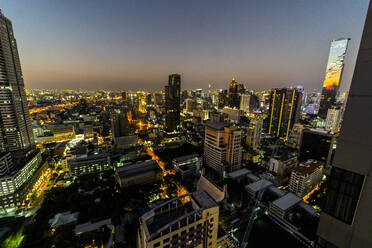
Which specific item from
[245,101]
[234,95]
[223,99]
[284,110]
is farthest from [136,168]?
[223,99]

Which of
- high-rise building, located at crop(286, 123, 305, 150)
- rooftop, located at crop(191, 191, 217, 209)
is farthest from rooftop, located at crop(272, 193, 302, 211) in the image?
high-rise building, located at crop(286, 123, 305, 150)

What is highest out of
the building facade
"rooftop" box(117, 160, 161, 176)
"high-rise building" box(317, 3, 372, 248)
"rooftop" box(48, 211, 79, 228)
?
"high-rise building" box(317, 3, 372, 248)

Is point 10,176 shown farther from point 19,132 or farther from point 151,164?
point 151,164

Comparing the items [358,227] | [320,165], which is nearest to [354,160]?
[358,227]

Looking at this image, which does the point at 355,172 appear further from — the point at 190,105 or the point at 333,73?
the point at 333,73

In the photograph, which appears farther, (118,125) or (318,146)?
(118,125)

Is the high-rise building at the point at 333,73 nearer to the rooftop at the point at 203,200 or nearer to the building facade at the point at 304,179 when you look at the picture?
the building facade at the point at 304,179

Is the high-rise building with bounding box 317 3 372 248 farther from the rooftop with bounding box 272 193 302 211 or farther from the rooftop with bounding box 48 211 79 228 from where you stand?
the rooftop with bounding box 48 211 79 228
